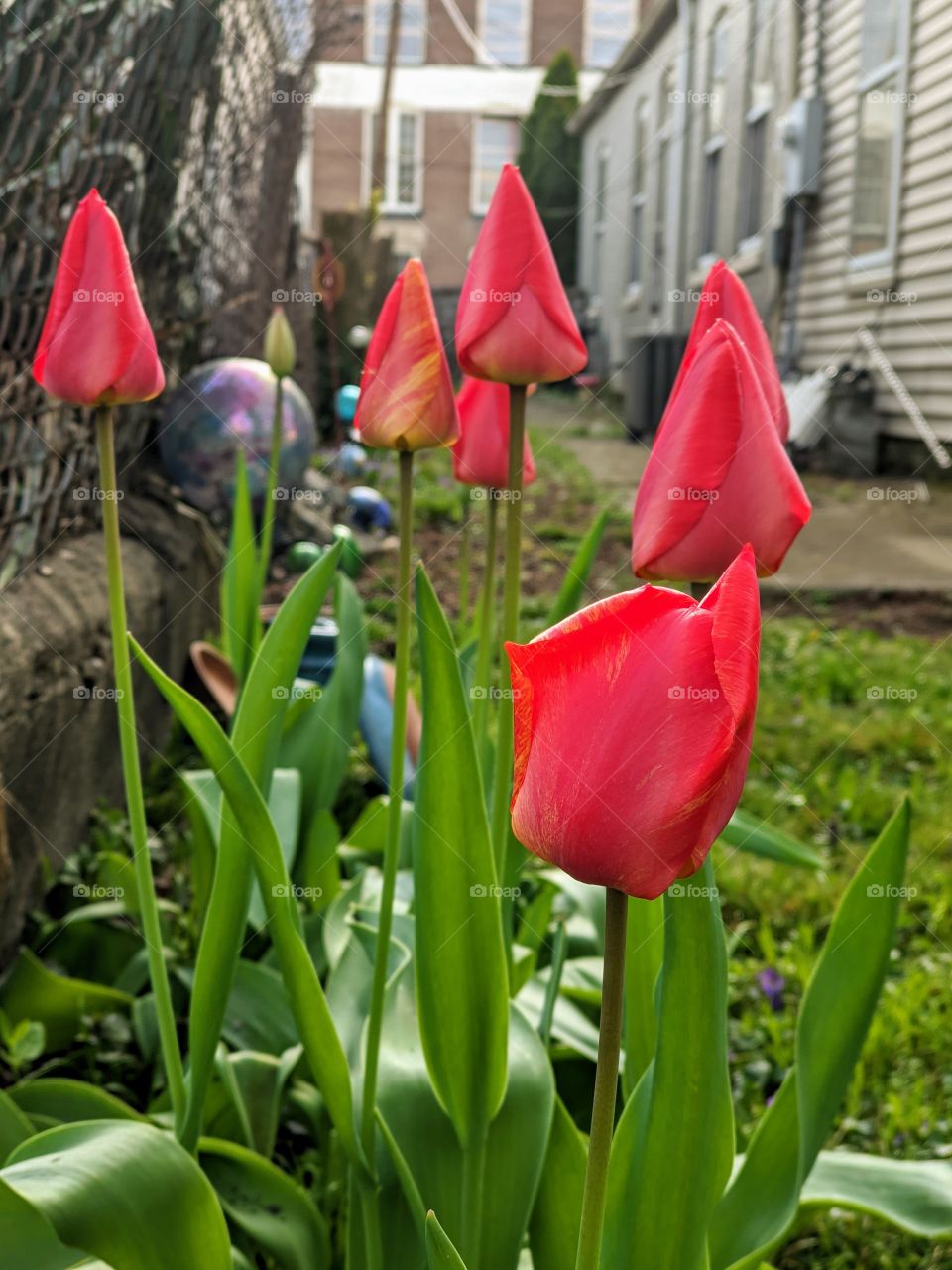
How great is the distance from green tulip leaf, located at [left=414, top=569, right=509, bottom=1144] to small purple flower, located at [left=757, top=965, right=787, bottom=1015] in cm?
84

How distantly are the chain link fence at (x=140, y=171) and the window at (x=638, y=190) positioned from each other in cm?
879

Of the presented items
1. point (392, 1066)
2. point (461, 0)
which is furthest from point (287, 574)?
point (461, 0)

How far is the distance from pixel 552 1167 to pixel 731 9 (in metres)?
10.4

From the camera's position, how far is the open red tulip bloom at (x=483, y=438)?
3.39 ft

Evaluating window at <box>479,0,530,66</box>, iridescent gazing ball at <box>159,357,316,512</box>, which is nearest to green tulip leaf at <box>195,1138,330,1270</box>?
iridescent gazing ball at <box>159,357,316,512</box>

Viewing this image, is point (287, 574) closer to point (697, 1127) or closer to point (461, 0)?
point (697, 1127)

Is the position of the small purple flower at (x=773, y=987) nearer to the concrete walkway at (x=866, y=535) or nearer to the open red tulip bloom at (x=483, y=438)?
the open red tulip bloom at (x=483, y=438)

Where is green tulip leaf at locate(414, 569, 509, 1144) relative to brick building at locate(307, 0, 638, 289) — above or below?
below

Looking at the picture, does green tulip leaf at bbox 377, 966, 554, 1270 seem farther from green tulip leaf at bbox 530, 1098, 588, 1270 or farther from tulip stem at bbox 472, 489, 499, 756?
tulip stem at bbox 472, 489, 499, 756

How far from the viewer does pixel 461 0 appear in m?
21.0

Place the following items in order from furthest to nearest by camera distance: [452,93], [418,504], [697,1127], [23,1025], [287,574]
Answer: [452,93]
[418,504]
[287,574]
[23,1025]
[697,1127]

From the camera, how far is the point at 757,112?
8891 millimetres

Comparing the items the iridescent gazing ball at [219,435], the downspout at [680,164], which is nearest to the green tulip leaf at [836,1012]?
the iridescent gazing ball at [219,435]

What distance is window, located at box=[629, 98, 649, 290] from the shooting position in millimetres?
12711
